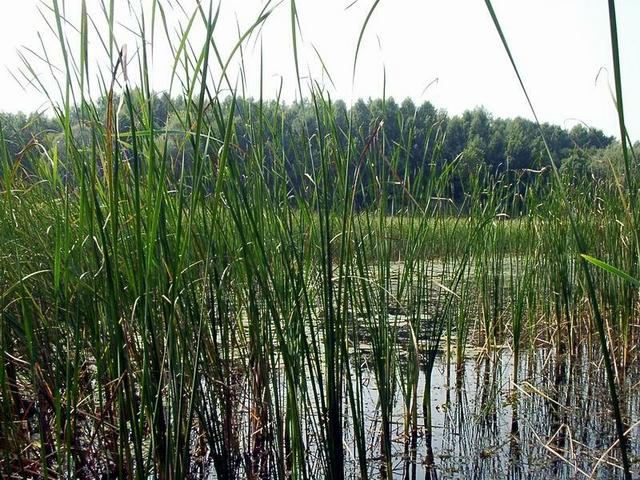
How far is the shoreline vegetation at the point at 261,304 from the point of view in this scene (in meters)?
1.25

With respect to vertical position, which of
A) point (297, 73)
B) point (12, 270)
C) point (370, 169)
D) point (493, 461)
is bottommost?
point (493, 461)

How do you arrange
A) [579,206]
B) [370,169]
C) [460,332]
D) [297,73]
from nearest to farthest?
[297,73] → [370,169] → [460,332] → [579,206]

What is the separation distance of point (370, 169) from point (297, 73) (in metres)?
0.89

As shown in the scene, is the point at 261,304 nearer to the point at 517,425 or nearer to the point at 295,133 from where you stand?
the point at 295,133

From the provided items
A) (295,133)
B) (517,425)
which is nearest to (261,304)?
(295,133)

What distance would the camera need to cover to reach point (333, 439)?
5.15ft

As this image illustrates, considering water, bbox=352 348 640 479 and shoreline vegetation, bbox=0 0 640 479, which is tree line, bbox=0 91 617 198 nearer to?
shoreline vegetation, bbox=0 0 640 479

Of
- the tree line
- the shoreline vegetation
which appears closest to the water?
the shoreline vegetation

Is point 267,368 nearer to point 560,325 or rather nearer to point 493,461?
point 493,461

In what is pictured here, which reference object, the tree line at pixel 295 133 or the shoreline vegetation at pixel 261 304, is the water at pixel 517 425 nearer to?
the shoreline vegetation at pixel 261 304

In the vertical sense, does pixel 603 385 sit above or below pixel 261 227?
below

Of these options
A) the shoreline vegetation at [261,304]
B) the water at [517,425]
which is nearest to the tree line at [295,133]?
the shoreline vegetation at [261,304]

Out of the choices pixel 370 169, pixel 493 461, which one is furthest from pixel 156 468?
pixel 493 461

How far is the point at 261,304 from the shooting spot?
6.40 feet
